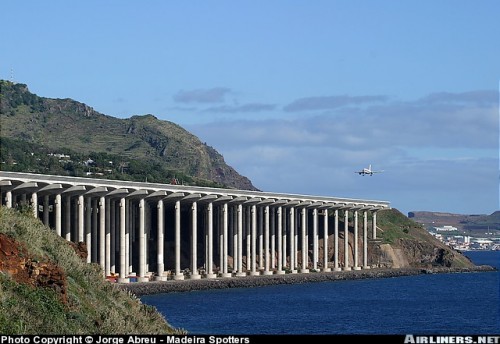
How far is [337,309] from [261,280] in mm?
35578

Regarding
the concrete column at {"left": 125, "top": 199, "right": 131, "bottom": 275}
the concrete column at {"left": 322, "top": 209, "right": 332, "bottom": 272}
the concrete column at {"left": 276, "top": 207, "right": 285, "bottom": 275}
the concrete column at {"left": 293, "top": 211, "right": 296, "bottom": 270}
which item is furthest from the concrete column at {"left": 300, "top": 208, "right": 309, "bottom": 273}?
the concrete column at {"left": 125, "top": 199, "right": 131, "bottom": 275}

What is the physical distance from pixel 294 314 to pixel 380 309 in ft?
35.9

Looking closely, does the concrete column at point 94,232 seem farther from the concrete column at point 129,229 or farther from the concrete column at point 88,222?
the concrete column at point 129,229

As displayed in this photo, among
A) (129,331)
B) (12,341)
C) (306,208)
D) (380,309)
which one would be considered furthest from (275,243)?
(12,341)

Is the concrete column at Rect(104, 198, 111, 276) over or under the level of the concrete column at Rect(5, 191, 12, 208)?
under

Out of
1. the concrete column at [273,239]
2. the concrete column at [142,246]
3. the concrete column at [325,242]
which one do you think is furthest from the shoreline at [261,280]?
the concrete column at [273,239]

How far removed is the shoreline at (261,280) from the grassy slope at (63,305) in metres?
45.6

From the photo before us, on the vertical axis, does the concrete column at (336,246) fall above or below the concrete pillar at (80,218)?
below

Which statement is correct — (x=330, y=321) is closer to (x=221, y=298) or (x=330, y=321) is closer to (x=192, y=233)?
(x=221, y=298)

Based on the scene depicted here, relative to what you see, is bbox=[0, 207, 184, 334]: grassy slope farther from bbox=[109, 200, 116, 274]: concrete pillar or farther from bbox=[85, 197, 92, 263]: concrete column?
bbox=[109, 200, 116, 274]: concrete pillar

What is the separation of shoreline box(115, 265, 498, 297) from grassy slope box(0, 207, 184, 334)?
45.6m

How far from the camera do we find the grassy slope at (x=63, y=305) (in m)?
40.1

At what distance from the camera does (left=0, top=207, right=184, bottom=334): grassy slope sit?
131 ft

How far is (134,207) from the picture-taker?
13312 cm
